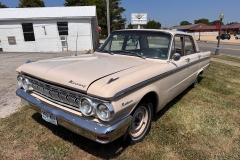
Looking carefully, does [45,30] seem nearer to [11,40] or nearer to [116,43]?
[11,40]

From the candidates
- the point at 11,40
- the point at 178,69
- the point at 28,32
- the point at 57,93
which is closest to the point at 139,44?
the point at 178,69

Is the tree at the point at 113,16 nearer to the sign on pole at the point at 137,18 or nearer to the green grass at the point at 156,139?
the sign on pole at the point at 137,18

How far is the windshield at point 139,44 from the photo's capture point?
11.2 ft

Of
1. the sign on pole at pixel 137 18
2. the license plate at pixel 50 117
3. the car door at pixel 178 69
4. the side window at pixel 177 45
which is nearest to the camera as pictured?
the license plate at pixel 50 117

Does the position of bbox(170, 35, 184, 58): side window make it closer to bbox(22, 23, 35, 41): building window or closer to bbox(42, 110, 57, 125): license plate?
bbox(42, 110, 57, 125): license plate

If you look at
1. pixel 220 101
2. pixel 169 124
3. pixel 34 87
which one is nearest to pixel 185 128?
pixel 169 124

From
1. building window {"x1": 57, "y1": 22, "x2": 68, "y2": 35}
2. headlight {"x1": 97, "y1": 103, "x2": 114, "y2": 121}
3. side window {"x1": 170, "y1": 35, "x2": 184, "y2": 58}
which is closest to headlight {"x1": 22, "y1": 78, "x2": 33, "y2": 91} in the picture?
headlight {"x1": 97, "y1": 103, "x2": 114, "y2": 121}

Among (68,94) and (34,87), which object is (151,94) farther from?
(34,87)

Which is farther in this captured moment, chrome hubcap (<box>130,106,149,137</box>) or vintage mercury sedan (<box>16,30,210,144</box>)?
chrome hubcap (<box>130,106,149,137</box>)

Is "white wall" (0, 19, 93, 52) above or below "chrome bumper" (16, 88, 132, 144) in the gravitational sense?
above

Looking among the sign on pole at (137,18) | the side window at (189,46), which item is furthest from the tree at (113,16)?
the side window at (189,46)

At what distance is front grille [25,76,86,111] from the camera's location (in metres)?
2.29

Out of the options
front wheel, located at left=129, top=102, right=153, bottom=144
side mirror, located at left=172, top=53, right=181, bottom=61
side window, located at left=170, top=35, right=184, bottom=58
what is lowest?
front wheel, located at left=129, top=102, right=153, bottom=144

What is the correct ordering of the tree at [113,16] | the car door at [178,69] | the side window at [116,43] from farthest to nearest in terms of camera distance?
the tree at [113,16] < the side window at [116,43] < the car door at [178,69]
